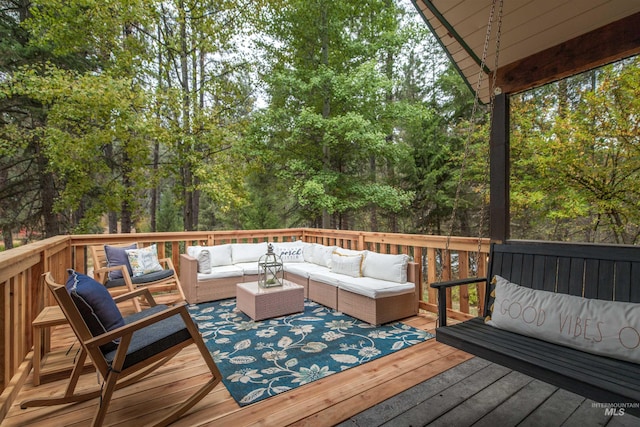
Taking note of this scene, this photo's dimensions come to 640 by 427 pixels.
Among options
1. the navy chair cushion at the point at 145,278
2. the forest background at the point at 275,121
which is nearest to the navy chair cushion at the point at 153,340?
the navy chair cushion at the point at 145,278

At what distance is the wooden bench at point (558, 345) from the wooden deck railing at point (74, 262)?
0.36m

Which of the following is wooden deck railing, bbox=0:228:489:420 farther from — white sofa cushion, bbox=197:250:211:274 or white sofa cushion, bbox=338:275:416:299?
white sofa cushion, bbox=197:250:211:274

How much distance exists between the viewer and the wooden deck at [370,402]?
67.2 inches

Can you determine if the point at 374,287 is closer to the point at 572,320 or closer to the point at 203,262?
the point at 572,320

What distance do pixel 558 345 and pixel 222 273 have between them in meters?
3.49

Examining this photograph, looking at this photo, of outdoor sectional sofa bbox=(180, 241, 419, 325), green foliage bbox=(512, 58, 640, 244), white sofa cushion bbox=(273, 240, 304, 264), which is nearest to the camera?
outdoor sectional sofa bbox=(180, 241, 419, 325)

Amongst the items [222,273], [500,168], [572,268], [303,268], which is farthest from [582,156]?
[222,273]

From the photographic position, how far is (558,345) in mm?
1729

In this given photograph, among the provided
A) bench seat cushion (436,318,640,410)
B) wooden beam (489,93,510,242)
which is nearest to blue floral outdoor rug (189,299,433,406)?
bench seat cushion (436,318,640,410)

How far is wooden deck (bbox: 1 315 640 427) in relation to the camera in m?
1.71

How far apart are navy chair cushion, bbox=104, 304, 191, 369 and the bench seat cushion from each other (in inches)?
61.2

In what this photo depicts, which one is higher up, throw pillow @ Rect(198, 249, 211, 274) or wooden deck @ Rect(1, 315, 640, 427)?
throw pillow @ Rect(198, 249, 211, 274)

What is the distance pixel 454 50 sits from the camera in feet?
9.21

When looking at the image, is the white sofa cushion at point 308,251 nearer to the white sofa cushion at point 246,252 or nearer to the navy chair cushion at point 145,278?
the white sofa cushion at point 246,252
